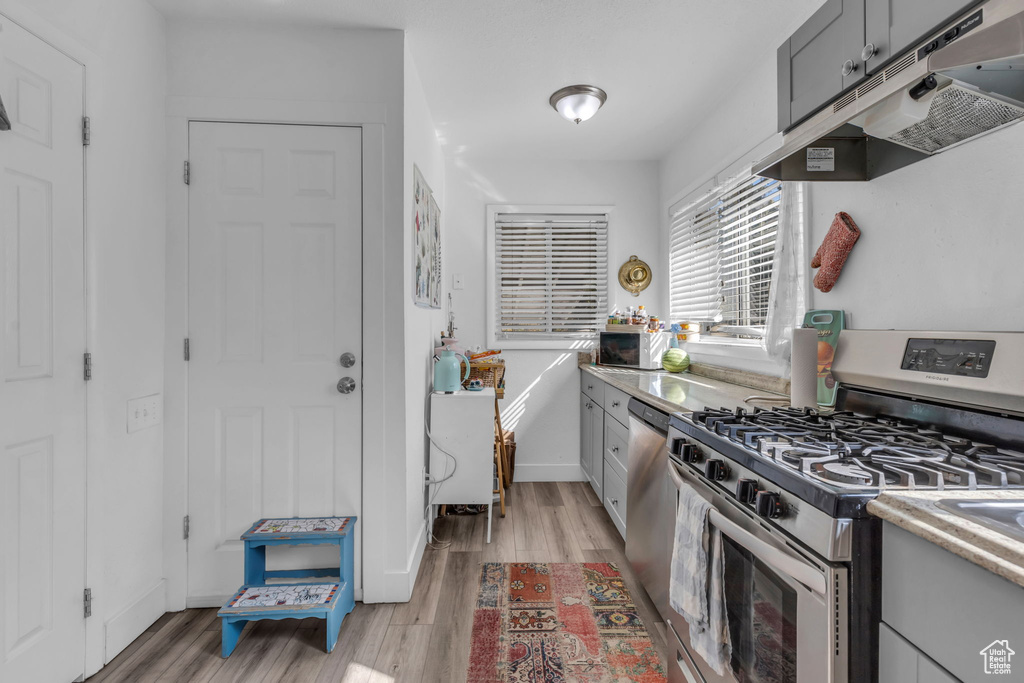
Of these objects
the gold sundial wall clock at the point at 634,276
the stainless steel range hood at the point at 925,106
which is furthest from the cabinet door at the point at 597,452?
the stainless steel range hood at the point at 925,106

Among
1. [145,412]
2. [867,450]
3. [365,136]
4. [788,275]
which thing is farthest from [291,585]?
[788,275]

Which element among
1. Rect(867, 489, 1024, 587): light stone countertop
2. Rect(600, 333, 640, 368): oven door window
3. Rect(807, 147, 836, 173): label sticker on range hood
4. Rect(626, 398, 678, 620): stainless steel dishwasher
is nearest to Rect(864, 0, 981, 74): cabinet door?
Rect(807, 147, 836, 173): label sticker on range hood

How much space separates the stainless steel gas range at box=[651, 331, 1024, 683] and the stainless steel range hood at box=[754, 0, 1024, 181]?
55 cm

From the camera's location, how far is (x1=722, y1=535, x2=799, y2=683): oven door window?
1.02m

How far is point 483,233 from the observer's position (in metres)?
3.91

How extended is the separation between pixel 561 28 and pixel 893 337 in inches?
72.1

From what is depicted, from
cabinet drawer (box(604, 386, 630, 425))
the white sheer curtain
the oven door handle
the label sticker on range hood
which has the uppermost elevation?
the label sticker on range hood

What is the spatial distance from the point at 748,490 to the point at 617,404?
65.1 inches

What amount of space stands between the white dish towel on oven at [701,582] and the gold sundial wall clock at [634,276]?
8.71ft

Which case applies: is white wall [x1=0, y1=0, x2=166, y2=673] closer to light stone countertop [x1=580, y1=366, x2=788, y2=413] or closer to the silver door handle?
the silver door handle

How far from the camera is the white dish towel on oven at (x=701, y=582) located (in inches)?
49.4

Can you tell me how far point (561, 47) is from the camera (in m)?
2.33

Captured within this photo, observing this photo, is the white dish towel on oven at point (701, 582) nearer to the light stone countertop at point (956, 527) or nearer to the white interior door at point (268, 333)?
the light stone countertop at point (956, 527)

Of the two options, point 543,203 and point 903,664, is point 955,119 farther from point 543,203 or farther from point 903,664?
point 543,203
